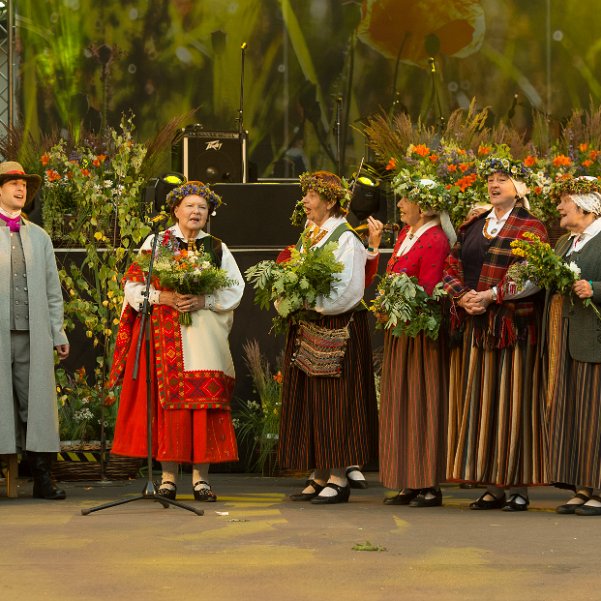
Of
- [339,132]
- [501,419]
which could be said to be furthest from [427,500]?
[339,132]

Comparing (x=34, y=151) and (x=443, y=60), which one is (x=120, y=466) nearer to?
(x=34, y=151)

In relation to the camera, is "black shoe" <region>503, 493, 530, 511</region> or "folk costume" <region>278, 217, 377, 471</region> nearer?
"black shoe" <region>503, 493, 530, 511</region>

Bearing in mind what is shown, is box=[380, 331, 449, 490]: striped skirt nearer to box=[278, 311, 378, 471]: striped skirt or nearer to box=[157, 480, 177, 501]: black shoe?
box=[278, 311, 378, 471]: striped skirt

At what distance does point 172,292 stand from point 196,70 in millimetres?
6658

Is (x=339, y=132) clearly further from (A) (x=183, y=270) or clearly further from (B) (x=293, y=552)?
(B) (x=293, y=552)

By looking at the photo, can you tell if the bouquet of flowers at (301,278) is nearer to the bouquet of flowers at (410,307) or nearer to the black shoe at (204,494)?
the bouquet of flowers at (410,307)

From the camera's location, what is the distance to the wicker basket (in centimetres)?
795

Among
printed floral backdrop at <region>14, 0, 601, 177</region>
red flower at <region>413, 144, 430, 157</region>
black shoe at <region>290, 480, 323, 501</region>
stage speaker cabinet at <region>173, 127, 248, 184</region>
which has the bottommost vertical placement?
black shoe at <region>290, 480, 323, 501</region>

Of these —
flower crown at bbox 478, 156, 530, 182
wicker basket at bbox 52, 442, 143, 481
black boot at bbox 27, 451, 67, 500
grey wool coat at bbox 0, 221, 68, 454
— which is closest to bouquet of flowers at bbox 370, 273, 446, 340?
flower crown at bbox 478, 156, 530, 182

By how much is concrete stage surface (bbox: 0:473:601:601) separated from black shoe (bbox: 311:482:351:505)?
59 mm

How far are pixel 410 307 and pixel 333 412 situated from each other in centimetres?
69

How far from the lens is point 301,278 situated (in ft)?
21.9

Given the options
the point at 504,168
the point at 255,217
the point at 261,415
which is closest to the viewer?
the point at 504,168

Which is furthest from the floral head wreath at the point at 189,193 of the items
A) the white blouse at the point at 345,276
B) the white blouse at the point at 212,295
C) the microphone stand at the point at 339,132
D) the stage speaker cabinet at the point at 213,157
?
the microphone stand at the point at 339,132
